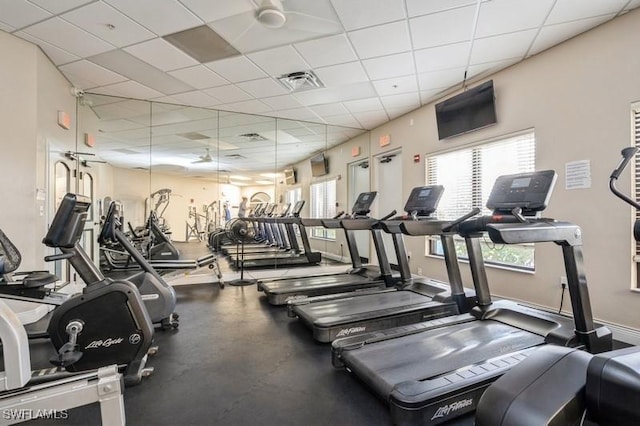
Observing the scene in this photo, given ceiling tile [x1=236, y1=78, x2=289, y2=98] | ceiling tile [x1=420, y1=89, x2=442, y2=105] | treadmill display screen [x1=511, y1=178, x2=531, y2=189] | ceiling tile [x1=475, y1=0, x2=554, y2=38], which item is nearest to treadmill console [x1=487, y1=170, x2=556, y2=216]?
treadmill display screen [x1=511, y1=178, x2=531, y2=189]

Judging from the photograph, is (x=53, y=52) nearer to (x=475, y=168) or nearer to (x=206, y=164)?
(x=206, y=164)

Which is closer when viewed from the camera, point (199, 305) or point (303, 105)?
point (199, 305)

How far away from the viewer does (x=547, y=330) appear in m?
2.54

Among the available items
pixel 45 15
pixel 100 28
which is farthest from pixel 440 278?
pixel 45 15

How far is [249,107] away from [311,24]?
8.65 ft

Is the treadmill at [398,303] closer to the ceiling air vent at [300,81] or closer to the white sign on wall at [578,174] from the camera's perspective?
the white sign on wall at [578,174]

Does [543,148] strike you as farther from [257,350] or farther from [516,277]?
[257,350]

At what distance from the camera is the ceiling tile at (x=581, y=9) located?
2.64m

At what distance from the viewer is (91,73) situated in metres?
4.05

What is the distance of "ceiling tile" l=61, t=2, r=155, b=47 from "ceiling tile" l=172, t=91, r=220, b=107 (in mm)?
1425

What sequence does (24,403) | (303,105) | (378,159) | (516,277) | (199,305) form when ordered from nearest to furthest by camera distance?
1. (24,403)
2. (516,277)
3. (199,305)
4. (303,105)
5. (378,159)

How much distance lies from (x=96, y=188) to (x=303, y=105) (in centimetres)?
359

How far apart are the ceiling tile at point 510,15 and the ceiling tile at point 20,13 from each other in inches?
154

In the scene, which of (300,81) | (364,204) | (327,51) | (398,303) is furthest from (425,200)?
(300,81)
